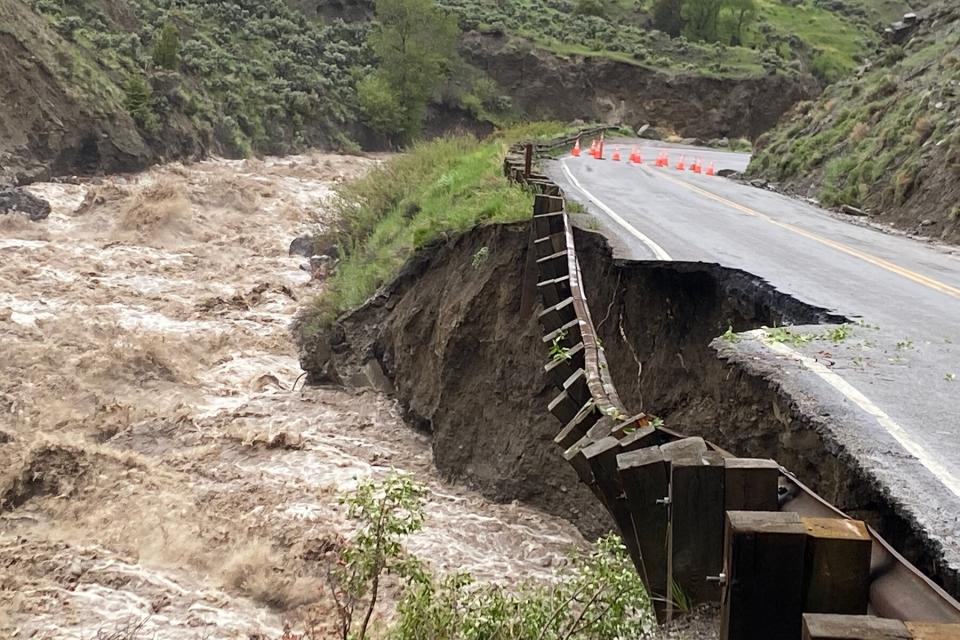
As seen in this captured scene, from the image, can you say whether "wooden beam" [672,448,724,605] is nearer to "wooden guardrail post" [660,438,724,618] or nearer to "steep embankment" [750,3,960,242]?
"wooden guardrail post" [660,438,724,618]

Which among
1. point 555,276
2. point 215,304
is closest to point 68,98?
point 215,304

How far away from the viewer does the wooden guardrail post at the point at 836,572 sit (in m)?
2.42

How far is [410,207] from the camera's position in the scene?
57.9 feet

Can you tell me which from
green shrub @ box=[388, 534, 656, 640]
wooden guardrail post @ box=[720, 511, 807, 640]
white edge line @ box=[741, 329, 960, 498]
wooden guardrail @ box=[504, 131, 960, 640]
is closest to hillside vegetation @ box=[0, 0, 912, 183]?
green shrub @ box=[388, 534, 656, 640]

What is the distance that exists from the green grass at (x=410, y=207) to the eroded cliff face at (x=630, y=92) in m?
31.4

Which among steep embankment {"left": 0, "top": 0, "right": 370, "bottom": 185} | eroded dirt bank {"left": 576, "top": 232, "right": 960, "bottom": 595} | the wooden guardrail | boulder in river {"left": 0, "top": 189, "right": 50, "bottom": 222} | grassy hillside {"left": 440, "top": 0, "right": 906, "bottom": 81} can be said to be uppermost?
grassy hillside {"left": 440, "top": 0, "right": 906, "bottom": 81}

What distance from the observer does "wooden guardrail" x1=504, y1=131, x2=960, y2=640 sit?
240cm

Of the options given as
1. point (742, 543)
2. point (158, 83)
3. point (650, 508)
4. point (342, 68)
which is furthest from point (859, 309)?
point (342, 68)

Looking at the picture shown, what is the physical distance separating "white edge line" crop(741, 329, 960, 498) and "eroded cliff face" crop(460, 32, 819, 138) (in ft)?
161

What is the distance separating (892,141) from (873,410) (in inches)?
533

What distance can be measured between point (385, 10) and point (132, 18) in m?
15.2

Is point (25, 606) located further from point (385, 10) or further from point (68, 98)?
point (385, 10)

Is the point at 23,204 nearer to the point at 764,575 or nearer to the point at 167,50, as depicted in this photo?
the point at 167,50

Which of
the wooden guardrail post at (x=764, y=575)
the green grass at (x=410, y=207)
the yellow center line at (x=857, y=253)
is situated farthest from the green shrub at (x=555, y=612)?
the green grass at (x=410, y=207)
